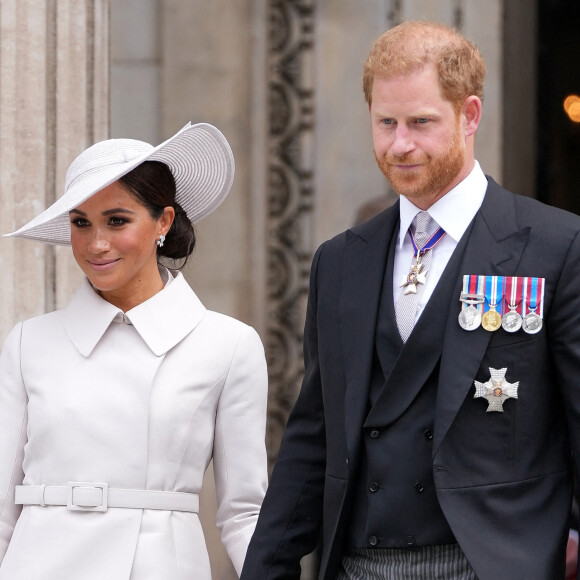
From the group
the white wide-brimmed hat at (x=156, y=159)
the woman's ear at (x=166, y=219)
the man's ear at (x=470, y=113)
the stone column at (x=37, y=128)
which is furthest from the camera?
the stone column at (x=37, y=128)

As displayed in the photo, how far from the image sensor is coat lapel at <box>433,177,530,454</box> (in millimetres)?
3180

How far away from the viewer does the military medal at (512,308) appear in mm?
3203

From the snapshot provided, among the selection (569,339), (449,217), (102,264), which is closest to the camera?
(569,339)

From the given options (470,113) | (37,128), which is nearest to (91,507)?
(470,113)

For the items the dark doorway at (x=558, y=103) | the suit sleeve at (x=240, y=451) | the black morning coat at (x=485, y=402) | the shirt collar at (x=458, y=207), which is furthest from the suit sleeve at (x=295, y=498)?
the dark doorway at (x=558, y=103)

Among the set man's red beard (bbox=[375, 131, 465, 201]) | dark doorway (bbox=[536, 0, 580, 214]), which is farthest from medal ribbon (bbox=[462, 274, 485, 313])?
dark doorway (bbox=[536, 0, 580, 214])

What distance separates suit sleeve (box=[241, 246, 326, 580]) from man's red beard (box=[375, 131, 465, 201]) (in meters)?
0.48

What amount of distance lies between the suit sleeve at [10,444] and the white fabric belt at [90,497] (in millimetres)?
41

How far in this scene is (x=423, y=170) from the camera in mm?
3270

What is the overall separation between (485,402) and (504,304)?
0.70 feet

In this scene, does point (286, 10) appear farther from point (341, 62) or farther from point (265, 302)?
point (265, 302)

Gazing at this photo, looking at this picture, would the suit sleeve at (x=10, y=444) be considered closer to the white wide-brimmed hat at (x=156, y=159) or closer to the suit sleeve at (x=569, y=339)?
the white wide-brimmed hat at (x=156, y=159)

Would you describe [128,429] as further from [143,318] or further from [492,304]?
[492,304]

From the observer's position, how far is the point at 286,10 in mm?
6781
